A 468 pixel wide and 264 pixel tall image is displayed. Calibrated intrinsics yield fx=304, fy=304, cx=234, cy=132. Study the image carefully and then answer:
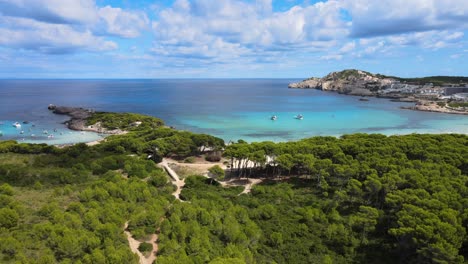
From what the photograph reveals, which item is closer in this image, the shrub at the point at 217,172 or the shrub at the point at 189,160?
the shrub at the point at 217,172

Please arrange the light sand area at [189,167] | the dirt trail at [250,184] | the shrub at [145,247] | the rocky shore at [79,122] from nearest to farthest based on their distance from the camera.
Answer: the shrub at [145,247] < the dirt trail at [250,184] < the light sand area at [189,167] < the rocky shore at [79,122]

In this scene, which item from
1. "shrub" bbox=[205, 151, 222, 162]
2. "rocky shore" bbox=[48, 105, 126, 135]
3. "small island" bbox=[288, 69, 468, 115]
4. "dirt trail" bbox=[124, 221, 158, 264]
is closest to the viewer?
"dirt trail" bbox=[124, 221, 158, 264]

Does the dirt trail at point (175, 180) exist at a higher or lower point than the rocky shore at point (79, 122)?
lower

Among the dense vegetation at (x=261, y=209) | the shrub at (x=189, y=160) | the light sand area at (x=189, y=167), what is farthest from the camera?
the shrub at (x=189, y=160)

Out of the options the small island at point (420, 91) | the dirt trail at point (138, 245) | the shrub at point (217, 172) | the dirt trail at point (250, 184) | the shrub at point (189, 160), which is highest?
the small island at point (420, 91)

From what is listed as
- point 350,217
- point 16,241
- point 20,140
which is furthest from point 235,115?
point 16,241

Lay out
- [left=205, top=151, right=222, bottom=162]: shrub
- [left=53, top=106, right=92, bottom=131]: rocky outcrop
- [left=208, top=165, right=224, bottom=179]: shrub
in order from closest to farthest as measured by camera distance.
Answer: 1. [left=208, top=165, right=224, bottom=179]: shrub
2. [left=205, top=151, right=222, bottom=162]: shrub
3. [left=53, top=106, right=92, bottom=131]: rocky outcrop

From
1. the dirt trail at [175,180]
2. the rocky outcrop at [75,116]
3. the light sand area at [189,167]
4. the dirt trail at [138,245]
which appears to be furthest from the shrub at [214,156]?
the rocky outcrop at [75,116]

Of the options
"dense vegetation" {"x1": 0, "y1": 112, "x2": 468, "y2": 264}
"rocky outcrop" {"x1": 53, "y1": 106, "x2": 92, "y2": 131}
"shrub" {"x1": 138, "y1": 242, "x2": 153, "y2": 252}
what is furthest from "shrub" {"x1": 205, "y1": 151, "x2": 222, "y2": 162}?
"rocky outcrop" {"x1": 53, "y1": 106, "x2": 92, "y2": 131}

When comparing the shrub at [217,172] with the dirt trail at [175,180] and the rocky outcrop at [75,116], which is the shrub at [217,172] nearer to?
the dirt trail at [175,180]

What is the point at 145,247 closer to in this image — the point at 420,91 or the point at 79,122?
the point at 79,122

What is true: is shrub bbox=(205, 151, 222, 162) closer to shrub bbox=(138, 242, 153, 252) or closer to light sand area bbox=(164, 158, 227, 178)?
light sand area bbox=(164, 158, 227, 178)
